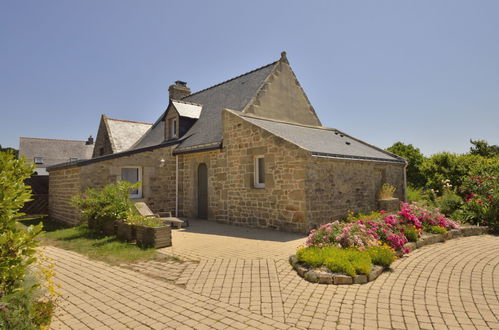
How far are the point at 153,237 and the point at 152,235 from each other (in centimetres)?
6

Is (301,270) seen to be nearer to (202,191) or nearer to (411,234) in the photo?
(411,234)

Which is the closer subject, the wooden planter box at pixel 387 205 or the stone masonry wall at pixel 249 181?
the stone masonry wall at pixel 249 181

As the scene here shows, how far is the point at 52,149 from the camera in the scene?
3812cm

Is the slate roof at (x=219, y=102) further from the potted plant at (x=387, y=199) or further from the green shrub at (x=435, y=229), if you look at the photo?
the green shrub at (x=435, y=229)

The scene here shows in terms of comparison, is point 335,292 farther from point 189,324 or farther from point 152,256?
point 152,256

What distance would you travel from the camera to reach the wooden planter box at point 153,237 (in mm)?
7305

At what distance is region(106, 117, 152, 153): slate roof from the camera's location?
1913 centimetres

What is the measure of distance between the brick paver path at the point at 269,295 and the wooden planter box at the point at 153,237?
1.23 m

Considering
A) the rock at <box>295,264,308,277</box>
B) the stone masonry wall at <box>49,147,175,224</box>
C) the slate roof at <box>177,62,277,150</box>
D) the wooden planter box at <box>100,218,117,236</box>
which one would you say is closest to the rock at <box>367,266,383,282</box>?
the rock at <box>295,264,308,277</box>

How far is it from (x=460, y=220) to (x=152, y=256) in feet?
31.3

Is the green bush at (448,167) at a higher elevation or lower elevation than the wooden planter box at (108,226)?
higher

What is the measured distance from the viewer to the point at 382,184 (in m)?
12.4

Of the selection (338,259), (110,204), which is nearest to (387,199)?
(338,259)

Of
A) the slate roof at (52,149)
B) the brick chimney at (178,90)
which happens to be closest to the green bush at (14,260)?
the brick chimney at (178,90)
